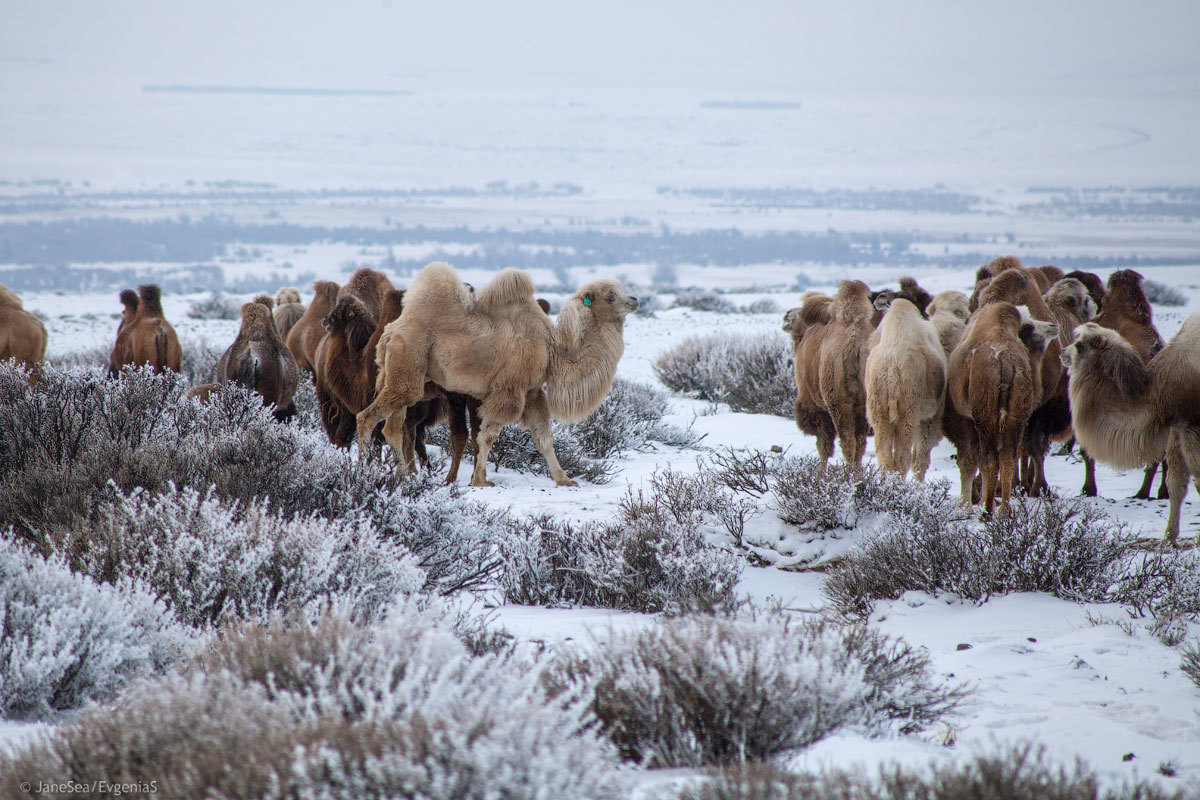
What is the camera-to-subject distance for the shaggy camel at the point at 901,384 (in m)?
6.43

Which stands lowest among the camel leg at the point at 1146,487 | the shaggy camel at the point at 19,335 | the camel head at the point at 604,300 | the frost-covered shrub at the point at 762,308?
the camel leg at the point at 1146,487

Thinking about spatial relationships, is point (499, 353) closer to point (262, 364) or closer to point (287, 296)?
point (262, 364)

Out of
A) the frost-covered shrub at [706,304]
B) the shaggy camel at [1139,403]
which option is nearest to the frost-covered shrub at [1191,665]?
the shaggy camel at [1139,403]

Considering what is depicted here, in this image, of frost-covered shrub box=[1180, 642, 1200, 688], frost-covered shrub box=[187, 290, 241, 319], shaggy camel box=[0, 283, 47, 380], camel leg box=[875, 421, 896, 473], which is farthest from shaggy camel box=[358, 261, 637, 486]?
frost-covered shrub box=[187, 290, 241, 319]

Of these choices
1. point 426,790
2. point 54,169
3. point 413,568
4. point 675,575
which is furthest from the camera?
point 54,169

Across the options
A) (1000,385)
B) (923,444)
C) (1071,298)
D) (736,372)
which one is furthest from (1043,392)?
(736,372)

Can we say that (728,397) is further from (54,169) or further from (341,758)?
(54,169)

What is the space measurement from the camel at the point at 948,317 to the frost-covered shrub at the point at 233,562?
186 inches

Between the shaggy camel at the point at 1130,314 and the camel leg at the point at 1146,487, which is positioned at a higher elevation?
the shaggy camel at the point at 1130,314

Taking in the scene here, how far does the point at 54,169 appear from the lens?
615 ft

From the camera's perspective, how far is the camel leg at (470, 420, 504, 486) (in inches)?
323

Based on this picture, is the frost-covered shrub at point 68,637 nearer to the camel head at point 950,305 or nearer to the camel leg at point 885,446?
the camel leg at point 885,446

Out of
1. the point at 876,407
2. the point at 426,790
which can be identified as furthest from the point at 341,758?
the point at 876,407

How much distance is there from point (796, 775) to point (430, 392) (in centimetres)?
592
